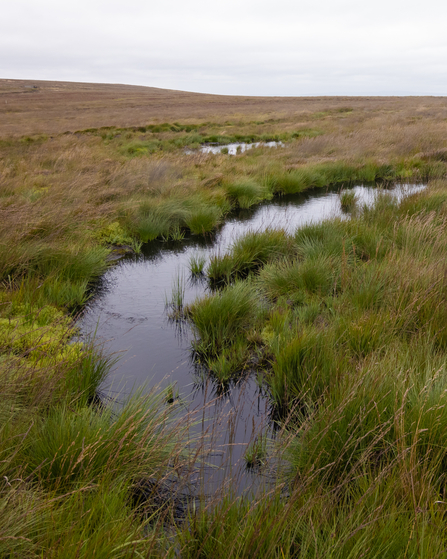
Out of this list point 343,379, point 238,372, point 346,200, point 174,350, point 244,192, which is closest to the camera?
point 343,379

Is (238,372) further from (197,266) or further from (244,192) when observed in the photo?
(244,192)

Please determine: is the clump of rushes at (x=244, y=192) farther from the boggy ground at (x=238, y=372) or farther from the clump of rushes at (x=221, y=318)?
the clump of rushes at (x=221, y=318)

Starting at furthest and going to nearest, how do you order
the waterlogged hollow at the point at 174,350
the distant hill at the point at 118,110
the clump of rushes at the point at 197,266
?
the distant hill at the point at 118,110, the clump of rushes at the point at 197,266, the waterlogged hollow at the point at 174,350

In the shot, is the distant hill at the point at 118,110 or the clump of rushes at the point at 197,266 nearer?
the clump of rushes at the point at 197,266

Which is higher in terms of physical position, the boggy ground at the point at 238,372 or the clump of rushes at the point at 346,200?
the clump of rushes at the point at 346,200

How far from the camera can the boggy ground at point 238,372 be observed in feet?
4.99

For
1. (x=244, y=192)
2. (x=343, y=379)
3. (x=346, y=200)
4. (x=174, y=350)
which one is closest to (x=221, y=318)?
(x=174, y=350)

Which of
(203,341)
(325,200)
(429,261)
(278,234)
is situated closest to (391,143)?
(325,200)

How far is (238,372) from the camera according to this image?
131 inches

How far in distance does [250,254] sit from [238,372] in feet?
8.42

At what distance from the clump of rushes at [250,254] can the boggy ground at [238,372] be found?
0.09 ft

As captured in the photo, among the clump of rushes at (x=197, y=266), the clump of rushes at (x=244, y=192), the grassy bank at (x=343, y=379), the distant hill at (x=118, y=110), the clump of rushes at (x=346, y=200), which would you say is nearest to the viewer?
the grassy bank at (x=343, y=379)

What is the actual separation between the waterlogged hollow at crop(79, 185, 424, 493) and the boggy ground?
174 mm

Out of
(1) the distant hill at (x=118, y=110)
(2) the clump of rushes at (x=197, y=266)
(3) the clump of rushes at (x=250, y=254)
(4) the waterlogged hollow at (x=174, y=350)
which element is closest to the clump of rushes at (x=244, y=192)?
(4) the waterlogged hollow at (x=174, y=350)
